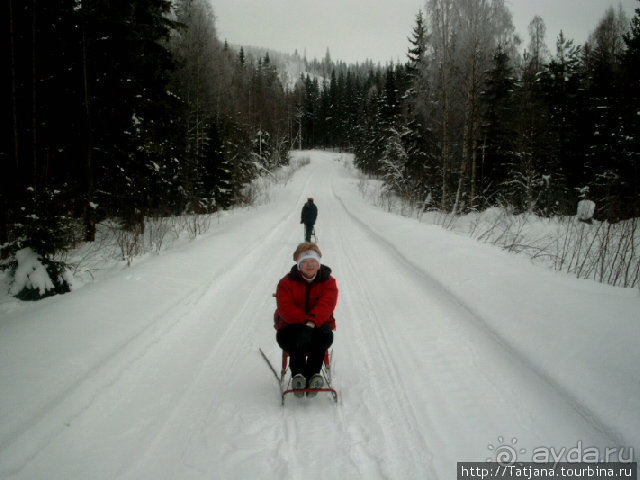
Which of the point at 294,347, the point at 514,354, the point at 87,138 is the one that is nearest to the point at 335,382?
the point at 294,347

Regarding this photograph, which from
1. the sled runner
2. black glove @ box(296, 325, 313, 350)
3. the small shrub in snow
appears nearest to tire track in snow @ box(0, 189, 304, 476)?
the sled runner

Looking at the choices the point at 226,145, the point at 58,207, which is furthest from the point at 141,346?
the point at 226,145

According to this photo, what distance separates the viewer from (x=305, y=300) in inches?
146

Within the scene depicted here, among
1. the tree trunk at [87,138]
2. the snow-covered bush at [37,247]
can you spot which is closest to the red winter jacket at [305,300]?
the snow-covered bush at [37,247]

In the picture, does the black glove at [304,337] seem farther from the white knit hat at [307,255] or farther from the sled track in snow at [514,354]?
the sled track in snow at [514,354]

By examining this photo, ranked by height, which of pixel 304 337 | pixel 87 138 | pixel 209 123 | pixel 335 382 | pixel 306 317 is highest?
pixel 209 123

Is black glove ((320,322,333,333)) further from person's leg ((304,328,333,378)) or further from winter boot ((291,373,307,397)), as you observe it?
winter boot ((291,373,307,397))

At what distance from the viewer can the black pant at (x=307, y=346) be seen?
3.48 m

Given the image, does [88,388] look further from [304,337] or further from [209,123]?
[209,123]

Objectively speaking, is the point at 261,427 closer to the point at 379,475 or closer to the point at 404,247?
the point at 379,475

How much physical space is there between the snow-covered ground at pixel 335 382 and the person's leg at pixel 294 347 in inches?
14.9

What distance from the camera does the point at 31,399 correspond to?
3156 millimetres

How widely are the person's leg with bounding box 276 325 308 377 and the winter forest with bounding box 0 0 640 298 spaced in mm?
5298

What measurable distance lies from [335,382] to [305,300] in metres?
1.03
